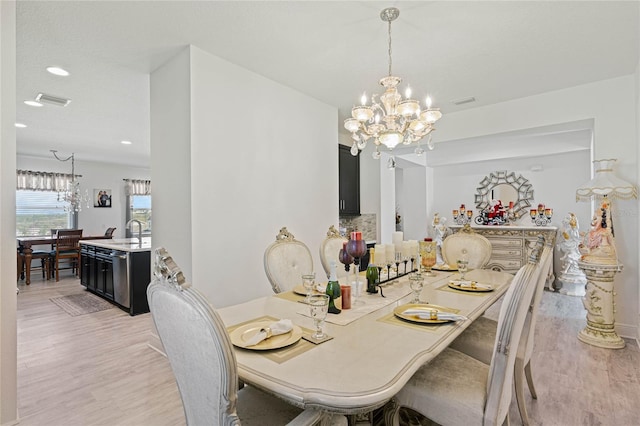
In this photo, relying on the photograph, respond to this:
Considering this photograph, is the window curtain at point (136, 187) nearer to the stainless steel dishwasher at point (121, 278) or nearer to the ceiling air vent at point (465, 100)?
the stainless steel dishwasher at point (121, 278)

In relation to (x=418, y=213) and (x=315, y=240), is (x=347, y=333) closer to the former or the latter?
(x=315, y=240)

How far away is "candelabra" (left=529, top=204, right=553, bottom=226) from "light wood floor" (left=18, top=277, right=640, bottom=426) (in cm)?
237

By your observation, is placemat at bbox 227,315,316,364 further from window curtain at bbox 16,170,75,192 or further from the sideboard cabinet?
window curtain at bbox 16,170,75,192

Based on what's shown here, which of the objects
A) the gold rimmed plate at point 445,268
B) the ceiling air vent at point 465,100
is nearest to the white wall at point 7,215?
the gold rimmed plate at point 445,268

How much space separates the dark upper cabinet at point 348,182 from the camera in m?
4.93

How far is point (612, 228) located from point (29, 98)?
21.3 feet

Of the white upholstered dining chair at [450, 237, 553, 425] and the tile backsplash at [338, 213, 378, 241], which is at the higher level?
the tile backsplash at [338, 213, 378, 241]

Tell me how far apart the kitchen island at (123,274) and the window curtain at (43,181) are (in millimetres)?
3534

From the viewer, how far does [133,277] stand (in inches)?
163

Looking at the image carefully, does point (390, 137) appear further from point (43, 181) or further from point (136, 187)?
point (136, 187)

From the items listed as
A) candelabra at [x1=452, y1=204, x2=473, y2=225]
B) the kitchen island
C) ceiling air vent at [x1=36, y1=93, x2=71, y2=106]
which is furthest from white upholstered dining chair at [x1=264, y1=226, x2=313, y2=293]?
candelabra at [x1=452, y1=204, x2=473, y2=225]

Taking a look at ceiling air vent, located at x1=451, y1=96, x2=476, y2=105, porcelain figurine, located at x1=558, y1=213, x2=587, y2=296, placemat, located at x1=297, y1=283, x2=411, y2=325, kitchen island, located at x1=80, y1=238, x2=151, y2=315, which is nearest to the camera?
placemat, located at x1=297, y1=283, x2=411, y2=325

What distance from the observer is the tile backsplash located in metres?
5.21

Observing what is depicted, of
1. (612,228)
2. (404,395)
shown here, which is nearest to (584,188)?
Answer: (612,228)
